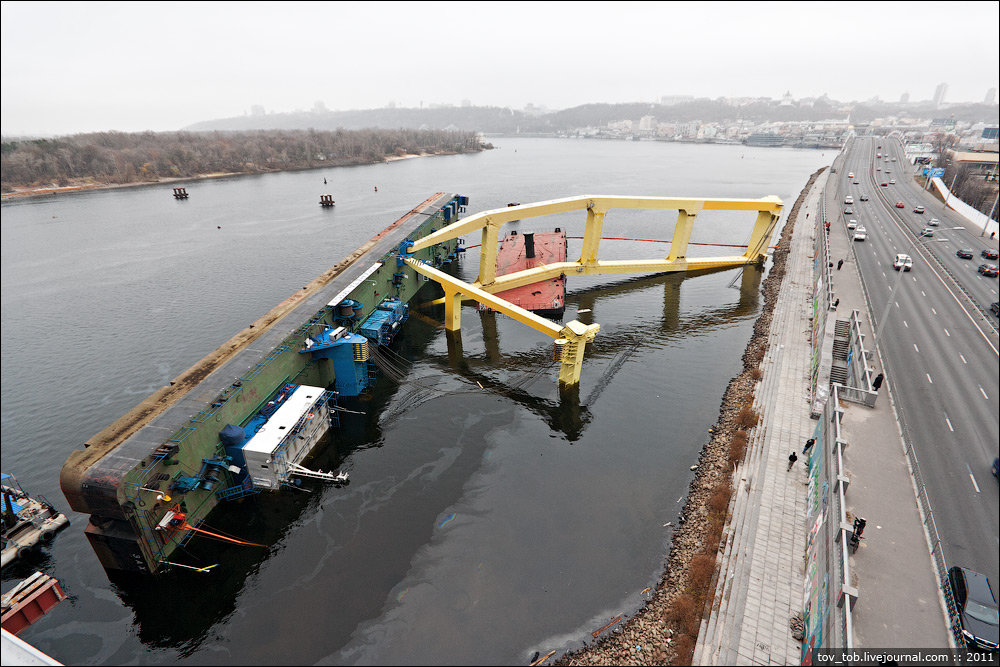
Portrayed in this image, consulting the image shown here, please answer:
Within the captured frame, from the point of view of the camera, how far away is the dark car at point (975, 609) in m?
13.4

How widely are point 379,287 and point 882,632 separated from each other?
1487 inches

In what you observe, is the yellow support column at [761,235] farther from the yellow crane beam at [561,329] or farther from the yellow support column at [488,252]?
the yellow crane beam at [561,329]

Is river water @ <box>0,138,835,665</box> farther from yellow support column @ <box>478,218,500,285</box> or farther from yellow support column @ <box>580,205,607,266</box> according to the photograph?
yellow support column @ <box>478,218,500,285</box>

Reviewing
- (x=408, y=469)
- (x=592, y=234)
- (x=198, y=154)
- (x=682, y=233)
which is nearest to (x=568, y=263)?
(x=592, y=234)

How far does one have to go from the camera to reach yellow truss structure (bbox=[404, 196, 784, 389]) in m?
33.1

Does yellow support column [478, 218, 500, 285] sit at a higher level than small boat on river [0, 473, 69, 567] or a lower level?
higher

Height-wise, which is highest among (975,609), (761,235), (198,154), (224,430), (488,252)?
(198,154)

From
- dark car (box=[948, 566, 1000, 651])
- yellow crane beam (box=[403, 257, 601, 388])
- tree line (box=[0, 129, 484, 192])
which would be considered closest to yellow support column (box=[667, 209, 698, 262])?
yellow crane beam (box=[403, 257, 601, 388])

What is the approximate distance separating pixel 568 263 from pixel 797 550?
36.1 m

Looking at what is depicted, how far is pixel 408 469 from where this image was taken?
1037 inches

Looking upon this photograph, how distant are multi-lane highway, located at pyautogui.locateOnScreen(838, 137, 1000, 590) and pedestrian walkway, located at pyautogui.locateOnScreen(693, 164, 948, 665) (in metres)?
1.03

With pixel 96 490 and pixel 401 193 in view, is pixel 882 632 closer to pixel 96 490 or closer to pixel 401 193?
pixel 96 490

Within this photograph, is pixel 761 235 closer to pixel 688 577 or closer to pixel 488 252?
pixel 488 252

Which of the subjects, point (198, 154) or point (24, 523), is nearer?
point (24, 523)
